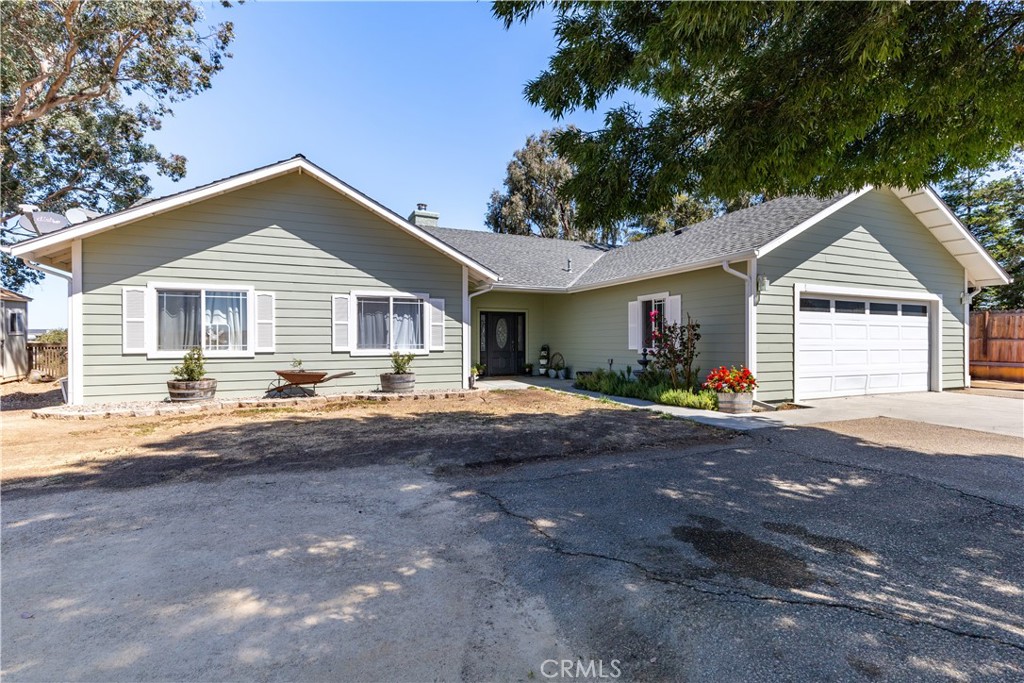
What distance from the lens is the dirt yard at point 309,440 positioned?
16.5 feet

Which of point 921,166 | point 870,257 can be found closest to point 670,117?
point 921,166

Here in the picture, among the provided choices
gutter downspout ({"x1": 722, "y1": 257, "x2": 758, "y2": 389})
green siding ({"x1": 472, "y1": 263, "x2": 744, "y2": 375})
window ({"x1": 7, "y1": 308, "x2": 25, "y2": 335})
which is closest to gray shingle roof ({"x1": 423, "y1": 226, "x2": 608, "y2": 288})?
green siding ({"x1": 472, "y1": 263, "x2": 744, "y2": 375})

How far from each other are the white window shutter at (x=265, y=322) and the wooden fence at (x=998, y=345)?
63.6 ft

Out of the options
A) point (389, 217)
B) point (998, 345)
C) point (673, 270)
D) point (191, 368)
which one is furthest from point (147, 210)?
point (998, 345)

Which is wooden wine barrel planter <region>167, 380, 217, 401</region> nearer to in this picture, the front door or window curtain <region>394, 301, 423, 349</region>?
window curtain <region>394, 301, 423, 349</region>

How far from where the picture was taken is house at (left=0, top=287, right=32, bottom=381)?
15579 millimetres

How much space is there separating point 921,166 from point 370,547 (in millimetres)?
5703

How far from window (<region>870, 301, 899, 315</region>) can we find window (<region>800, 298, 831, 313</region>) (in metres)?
1.58

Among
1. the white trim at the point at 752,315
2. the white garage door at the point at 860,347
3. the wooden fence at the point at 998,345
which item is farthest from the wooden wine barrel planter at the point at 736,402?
the wooden fence at the point at 998,345

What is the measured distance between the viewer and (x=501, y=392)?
11.3 metres

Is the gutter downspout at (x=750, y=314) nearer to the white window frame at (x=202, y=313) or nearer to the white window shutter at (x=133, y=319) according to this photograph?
the white window frame at (x=202, y=313)

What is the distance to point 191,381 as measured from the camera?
341 inches

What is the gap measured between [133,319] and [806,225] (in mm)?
13089

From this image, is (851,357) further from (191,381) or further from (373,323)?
(191,381)
